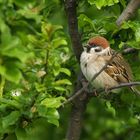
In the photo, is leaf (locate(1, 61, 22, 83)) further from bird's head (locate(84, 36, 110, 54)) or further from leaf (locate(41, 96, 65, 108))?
bird's head (locate(84, 36, 110, 54))

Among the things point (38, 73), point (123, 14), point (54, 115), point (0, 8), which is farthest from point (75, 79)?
point (0, 8)

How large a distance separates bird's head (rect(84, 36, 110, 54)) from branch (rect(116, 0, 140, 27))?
0.16 metres

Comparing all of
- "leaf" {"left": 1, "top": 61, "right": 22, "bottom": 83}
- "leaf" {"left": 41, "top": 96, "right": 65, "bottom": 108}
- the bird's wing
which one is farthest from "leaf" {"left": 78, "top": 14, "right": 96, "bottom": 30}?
"leaf" {"left": 1, "top": 61, "right": 22, "bottom": 83}

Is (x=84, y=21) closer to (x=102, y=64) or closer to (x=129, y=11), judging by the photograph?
(x=129, y=11)

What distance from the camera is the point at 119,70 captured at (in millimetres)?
4566

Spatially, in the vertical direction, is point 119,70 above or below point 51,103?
below

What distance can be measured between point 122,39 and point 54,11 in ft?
2.22

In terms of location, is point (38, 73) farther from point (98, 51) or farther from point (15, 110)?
point (98, 51)

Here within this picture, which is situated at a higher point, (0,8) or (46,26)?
(0,8)

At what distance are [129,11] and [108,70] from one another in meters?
0.63

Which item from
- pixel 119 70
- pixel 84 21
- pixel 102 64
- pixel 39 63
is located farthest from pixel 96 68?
pixel 39 63

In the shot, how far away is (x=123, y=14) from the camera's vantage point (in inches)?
163

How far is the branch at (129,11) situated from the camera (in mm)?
4109

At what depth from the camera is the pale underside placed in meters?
4.34
